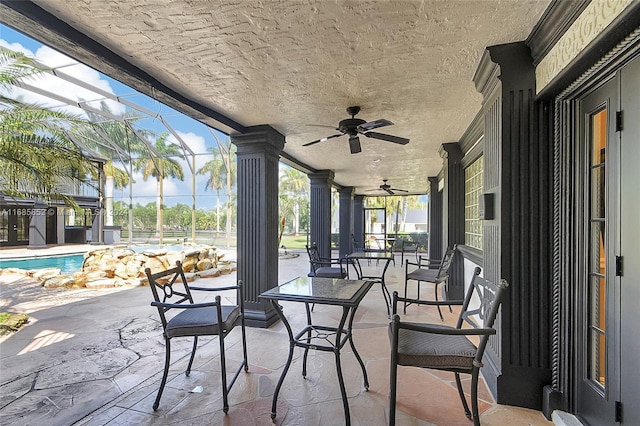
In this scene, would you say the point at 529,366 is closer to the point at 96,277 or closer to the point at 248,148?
the point at 248,148

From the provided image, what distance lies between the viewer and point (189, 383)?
7.61 feet

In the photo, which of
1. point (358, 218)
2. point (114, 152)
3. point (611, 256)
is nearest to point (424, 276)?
point (611, 256)

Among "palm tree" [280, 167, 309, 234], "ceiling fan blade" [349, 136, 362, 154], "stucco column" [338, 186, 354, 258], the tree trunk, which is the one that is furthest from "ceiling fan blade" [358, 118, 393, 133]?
"palm tree" [280, 167, 309, 234]

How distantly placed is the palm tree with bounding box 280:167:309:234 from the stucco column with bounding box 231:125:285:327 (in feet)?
60.2

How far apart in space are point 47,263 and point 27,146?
913cm

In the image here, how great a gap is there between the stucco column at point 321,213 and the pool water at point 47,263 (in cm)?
851

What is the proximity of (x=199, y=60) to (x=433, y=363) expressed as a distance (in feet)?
8.04

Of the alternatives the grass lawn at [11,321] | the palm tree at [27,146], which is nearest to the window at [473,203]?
the grass lawn at [11,321]

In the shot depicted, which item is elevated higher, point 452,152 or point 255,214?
point 452,152

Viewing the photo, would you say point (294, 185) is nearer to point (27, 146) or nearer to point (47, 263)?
point (47, 263)

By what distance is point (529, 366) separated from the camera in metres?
1.99

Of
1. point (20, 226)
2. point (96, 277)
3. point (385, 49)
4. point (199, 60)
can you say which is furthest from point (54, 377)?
point (20, 226)

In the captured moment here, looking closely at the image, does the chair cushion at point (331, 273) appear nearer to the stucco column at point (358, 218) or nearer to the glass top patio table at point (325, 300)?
the glass top patio table at point (325, 300)

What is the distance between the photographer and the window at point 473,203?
3.83 m
